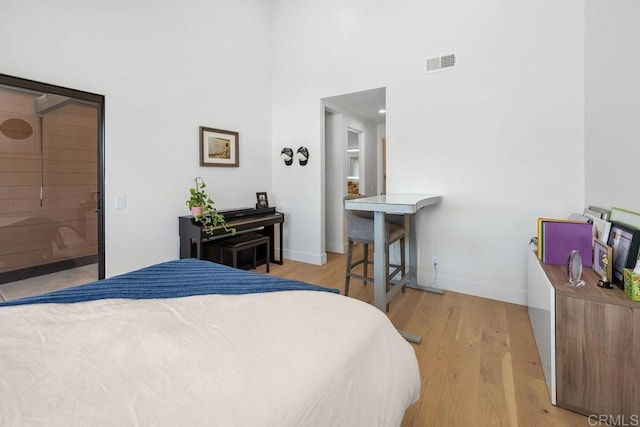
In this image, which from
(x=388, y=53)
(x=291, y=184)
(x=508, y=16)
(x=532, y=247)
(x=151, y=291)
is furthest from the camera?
(x=291, y=184)

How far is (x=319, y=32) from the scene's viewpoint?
397 centimetres

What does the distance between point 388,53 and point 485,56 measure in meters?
1.06

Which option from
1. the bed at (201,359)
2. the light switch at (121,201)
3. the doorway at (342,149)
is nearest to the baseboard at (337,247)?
the doorway at (342,149)

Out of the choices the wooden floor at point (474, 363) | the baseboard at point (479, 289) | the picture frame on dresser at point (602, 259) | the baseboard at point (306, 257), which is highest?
the picture frame on dresser at point (602, 259)

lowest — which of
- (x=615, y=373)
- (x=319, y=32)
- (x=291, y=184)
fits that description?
(x=615, y=373)

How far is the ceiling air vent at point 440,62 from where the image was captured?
2.97 metres

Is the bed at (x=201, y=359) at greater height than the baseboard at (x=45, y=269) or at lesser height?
greater

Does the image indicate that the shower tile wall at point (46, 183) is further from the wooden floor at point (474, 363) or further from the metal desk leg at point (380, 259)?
the wooden floor at point (474, 363)

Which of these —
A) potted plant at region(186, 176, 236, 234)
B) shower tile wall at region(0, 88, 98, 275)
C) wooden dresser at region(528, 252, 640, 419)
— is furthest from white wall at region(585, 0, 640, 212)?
shower tile wall at region(0, 88, 98, 275)

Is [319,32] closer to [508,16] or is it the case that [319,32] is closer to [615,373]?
[508,16]

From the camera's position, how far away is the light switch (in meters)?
2.76

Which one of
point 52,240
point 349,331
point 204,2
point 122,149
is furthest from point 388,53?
point 52,240

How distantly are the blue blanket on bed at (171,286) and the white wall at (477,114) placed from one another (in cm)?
222

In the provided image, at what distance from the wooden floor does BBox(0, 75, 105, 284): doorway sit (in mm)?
2681
